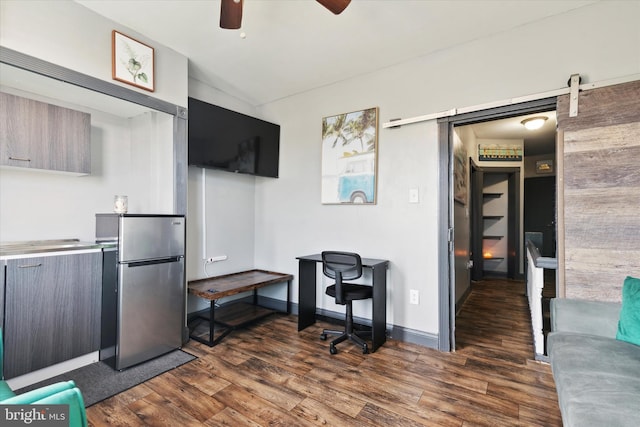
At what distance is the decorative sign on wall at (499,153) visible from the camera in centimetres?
542

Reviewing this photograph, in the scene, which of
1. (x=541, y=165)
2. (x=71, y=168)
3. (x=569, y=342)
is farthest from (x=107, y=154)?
(x=541, y=165)

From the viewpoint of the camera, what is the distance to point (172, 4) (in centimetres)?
215

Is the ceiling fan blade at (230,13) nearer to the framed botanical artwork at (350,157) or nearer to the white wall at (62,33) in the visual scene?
the white wall at (62,33)

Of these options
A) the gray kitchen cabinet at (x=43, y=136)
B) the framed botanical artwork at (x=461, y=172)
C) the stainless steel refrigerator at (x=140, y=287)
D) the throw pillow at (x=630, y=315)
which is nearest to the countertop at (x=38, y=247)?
the stainless steel refrigerator at (x=140, y=287)

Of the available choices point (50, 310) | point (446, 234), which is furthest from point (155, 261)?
point (446, 234)

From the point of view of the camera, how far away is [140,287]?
2377mm

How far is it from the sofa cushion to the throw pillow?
0.05m

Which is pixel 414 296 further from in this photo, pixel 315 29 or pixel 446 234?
pixel 315 29

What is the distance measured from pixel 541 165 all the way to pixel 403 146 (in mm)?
5193

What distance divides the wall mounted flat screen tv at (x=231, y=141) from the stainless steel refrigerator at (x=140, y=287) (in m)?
0.79

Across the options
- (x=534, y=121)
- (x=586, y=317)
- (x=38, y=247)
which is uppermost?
(x=534, y=121)

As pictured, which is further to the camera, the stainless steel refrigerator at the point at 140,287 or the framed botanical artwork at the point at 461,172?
the framed botanical artwork at the point at 461,172

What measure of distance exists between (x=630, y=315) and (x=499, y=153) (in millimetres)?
4428

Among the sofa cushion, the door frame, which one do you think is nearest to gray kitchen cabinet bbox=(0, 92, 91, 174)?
the door frame
